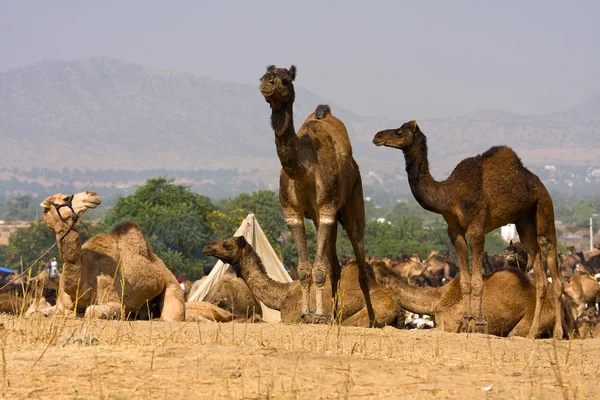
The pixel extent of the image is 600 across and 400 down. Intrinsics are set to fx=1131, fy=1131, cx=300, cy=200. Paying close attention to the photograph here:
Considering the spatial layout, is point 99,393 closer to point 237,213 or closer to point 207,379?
point 207,379

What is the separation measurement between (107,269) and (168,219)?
1978 inches

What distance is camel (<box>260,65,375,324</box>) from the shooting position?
34.4 feet

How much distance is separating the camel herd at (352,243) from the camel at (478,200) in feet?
0.04

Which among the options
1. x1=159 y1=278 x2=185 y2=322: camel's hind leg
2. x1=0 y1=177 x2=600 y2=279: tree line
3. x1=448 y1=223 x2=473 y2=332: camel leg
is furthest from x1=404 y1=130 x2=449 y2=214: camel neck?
x1=0 y1=177 x2=600 y2=279: tree line

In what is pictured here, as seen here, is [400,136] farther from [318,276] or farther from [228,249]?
[228,249]

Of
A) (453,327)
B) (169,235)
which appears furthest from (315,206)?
(169,235)

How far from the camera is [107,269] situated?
11953 mm

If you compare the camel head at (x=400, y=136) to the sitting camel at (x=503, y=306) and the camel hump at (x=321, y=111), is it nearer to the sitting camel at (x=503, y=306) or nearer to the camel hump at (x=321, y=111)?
the camel hump at (x=321, y=111)

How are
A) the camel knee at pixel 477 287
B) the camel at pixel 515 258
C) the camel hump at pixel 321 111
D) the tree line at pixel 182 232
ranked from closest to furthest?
1. the camel knee at pixel 477 287
2. the camel hump at pixel 321 111
3. the camel at pixel 515 258
4. the tree line at pixel 182 232

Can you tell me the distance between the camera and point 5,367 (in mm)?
6480

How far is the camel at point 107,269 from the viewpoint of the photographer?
37.8ft

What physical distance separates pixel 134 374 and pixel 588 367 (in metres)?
3.33

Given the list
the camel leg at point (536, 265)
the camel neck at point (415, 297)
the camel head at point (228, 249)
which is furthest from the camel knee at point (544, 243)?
the camel head at point (228, 249)

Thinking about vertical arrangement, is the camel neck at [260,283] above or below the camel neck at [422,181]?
below
